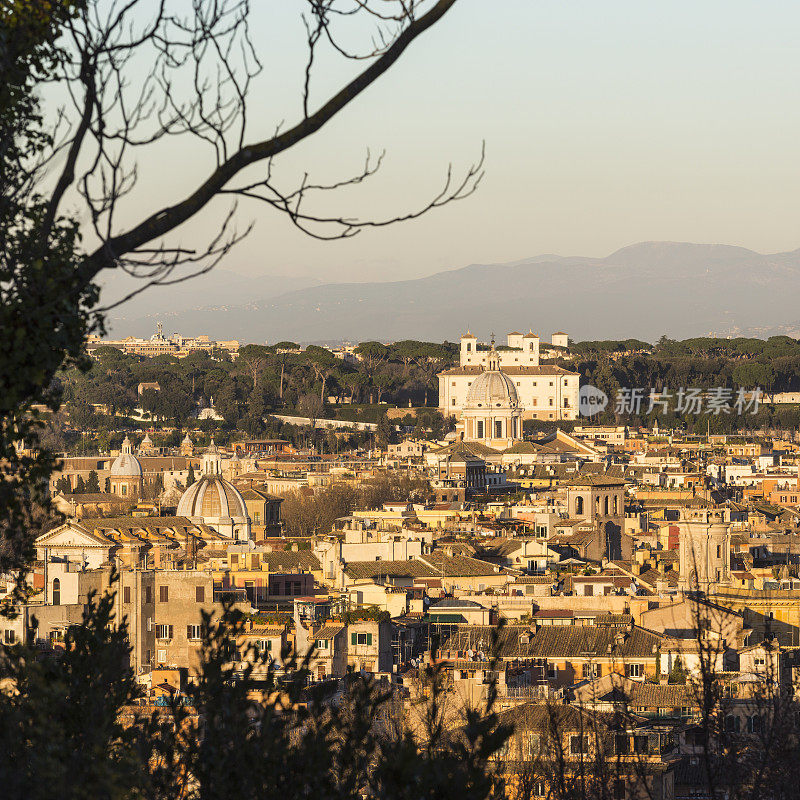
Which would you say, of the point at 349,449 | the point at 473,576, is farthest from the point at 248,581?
the point at 349,449

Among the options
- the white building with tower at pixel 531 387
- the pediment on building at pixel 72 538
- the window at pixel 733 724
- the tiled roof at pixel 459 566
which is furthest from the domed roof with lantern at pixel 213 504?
the white building with tower at pixel 531 387

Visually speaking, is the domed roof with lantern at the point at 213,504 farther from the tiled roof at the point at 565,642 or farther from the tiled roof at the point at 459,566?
the tiled roof at the point at 565,642

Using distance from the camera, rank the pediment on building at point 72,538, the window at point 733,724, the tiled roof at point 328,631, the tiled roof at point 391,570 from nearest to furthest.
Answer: the window at point 733,724
the tiled roof at point 328,631
the tiled roof at point 391,570
the pediment on building at point 72,538

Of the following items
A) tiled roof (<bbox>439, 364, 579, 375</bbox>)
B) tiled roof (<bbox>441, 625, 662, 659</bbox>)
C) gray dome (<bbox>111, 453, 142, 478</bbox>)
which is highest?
tiled roof (<bbox>439, 364, 579, 375</bbox>)

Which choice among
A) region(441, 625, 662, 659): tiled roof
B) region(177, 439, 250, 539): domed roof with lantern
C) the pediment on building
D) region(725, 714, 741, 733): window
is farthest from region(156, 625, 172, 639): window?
region(177, 439, 250, 539): domed roof with lantern

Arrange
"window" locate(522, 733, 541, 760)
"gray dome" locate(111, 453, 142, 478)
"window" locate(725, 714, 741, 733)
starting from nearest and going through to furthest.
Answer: "window" locate(522, 733, 541, 760), "window" locate(725, 714, 741, 733), "gray dome" locate(111, 453, 142, 478)

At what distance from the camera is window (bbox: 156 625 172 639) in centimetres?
2367

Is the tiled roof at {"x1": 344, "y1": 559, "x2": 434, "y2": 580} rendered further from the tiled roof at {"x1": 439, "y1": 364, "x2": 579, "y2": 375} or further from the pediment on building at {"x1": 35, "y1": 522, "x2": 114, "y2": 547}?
the tiled roof at {"x1": 439, "y1": 364, "x2": 579, "y2": 375}

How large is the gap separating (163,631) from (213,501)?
2294cm

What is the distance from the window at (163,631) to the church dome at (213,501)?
2211cm

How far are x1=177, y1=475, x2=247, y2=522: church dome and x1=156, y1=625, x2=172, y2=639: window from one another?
2211cm

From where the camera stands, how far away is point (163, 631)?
2392 cm

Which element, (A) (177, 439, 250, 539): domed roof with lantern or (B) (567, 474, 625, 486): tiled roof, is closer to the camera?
(B) (567, 474, 625, 486): tiled roof

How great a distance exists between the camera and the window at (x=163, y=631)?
932 inches
